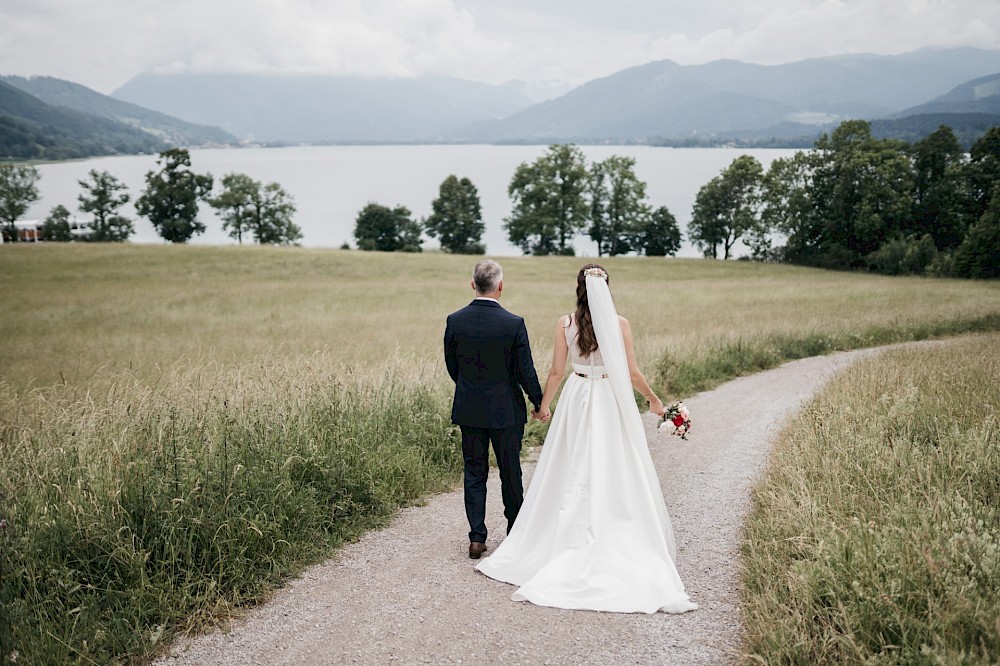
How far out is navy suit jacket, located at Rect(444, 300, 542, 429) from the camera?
5.88 metres

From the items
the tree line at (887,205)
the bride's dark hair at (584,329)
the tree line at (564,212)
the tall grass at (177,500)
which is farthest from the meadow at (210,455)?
the tree line at (564,212)

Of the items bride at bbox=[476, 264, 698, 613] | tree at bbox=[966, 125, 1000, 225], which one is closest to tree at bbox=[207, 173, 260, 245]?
tree at bbox=[966, 125, 1000, 225]

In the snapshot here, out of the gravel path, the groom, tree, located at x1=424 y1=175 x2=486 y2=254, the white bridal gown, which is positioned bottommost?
the gravel path

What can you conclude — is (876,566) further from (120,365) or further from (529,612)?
(120,365)

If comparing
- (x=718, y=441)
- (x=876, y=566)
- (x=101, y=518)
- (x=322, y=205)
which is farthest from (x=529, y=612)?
(x=322, y=205)

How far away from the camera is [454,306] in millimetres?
32875

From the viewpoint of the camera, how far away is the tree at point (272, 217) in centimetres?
9044

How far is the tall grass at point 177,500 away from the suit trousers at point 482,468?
1.19 metres

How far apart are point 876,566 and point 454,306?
94.8 ft

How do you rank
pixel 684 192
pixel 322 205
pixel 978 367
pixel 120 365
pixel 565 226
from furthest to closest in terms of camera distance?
1. pixel 322 205
2. pixel 684 192
3. pixel 565 226
4. pixel 120 365
5. pixel 978 367

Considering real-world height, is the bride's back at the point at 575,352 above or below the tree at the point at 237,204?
below

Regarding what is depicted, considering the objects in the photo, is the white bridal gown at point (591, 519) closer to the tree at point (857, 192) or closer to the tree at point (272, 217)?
the tree at point (857, 192)

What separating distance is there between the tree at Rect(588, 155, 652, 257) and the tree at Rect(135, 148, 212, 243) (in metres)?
48.9

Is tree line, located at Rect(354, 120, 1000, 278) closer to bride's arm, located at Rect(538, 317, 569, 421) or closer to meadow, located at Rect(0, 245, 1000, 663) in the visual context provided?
meadow, located at Rect(0, 245, 1000, 663)
